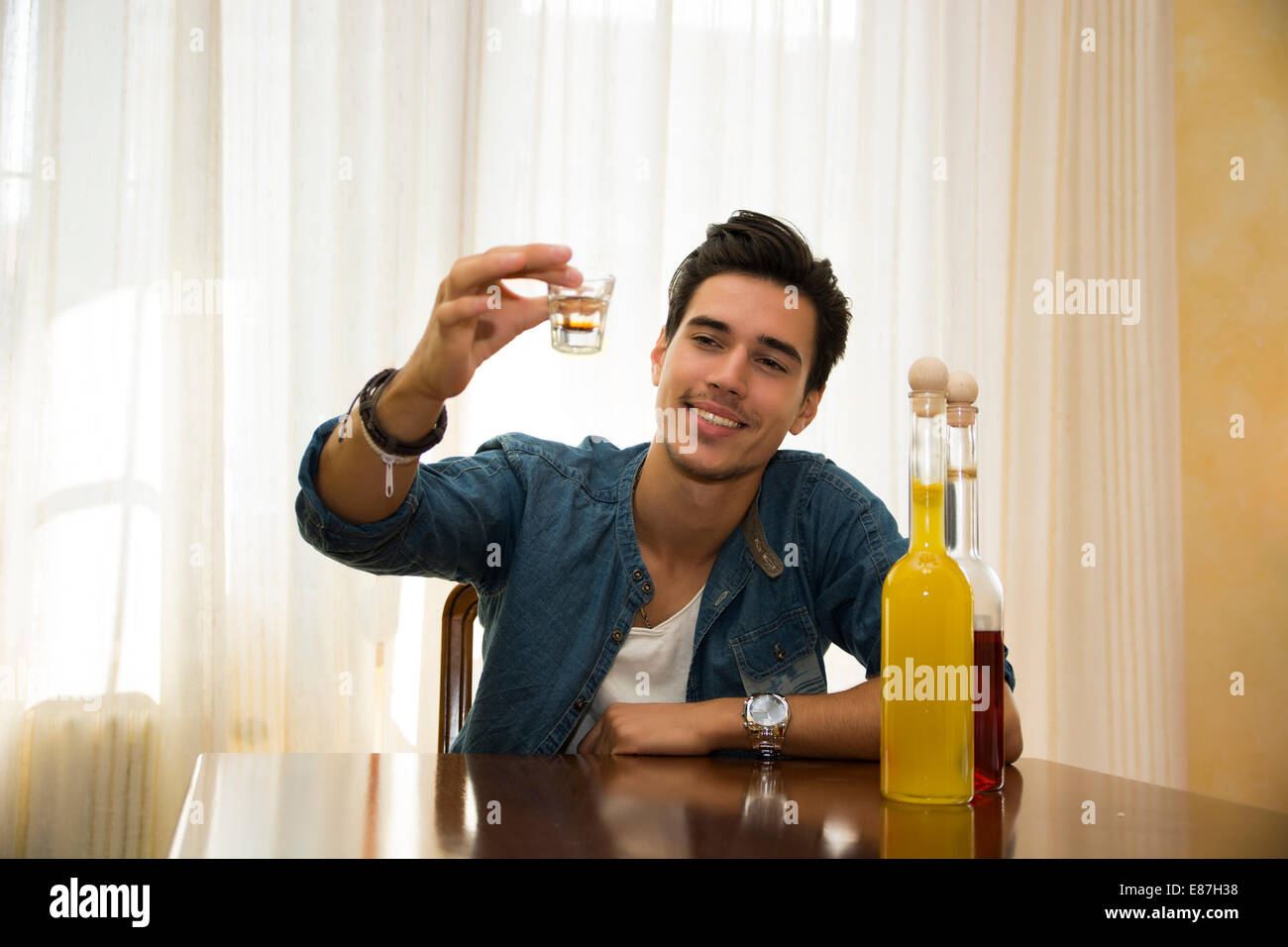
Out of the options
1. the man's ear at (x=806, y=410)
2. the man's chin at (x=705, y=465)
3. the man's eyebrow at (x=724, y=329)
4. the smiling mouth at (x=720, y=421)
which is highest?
the man's eyebrow at (x=724, y=329)

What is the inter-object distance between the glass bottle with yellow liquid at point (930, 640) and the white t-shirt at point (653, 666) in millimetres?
641

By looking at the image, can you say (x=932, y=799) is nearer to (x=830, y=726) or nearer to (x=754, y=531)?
(x=830, y=726)

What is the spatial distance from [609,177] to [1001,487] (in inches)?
53.0

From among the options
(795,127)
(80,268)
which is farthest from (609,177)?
(80,268)

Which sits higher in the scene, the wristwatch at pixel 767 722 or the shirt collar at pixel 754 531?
the shirt collar at pixel 754 531

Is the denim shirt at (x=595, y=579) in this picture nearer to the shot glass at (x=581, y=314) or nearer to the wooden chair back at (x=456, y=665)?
the wooden chair back at (x=456, y=665)

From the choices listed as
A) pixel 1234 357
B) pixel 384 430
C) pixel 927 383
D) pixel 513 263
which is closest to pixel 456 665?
pixel 384 430

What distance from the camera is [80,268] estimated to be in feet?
8.71

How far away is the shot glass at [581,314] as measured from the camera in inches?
45.9

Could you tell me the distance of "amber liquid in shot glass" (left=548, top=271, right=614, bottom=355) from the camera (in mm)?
1166

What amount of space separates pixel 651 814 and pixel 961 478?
0.39 meters

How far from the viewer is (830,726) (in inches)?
50.1

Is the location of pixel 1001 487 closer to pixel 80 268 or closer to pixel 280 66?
A: pixel 280 66

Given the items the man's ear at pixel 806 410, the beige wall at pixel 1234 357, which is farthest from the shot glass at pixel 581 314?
the beige wall at pixel 1234 357
